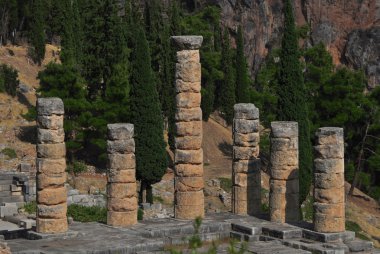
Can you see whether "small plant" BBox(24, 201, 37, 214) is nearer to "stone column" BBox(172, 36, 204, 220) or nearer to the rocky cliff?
"stone column" BBox(172, 36, 204, 220)

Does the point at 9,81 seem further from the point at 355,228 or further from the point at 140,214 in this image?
the point at 355,228

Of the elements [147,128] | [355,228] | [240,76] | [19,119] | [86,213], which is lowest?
[355,228]

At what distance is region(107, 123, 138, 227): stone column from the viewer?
28703 mm

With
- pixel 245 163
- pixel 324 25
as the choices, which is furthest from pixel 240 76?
pixel 245 163

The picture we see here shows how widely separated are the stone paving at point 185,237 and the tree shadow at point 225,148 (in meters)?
29.0

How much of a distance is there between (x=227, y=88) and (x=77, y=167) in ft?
57.4

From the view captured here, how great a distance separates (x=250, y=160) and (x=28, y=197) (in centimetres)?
→ 1173

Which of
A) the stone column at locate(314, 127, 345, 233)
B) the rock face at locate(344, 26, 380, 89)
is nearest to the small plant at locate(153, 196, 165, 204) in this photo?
the stone column at locate(314, 127, 345, 233)

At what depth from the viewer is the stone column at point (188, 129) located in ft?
98.3

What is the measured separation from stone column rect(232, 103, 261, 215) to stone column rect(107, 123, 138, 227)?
3704 mm

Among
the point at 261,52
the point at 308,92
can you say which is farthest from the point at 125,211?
the point at 261,52

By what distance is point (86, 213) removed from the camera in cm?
3503

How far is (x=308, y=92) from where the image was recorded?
174 feet

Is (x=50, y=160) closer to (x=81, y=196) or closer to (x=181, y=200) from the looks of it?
(x=181, y=200)
